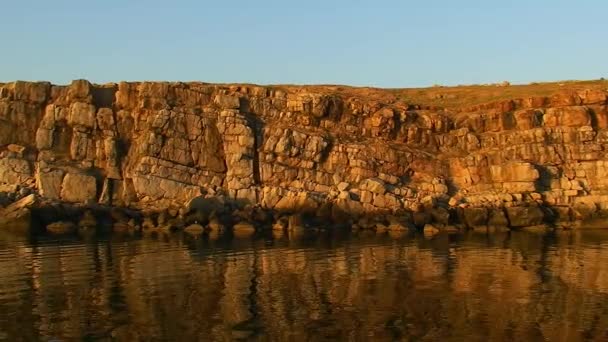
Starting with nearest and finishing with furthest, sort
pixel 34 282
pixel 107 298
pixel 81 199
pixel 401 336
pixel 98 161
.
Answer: pixel 401 336 < pixel 107 298 < pixel 34 282 < pixel 81 199 < pixel 98 161

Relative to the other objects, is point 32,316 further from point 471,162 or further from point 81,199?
point 471,162

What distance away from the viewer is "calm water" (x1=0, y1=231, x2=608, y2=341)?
16000 mm

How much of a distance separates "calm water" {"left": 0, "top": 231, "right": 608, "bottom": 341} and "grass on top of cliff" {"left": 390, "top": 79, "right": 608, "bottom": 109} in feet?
85.7

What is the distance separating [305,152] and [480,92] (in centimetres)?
2021

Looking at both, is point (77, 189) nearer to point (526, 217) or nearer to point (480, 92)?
point (526, 217)

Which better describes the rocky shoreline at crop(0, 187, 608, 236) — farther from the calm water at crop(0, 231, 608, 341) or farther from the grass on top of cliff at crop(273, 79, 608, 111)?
the grass on top of cliff at crop(273, 79, 608, 111)

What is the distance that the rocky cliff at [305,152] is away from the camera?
161 feet

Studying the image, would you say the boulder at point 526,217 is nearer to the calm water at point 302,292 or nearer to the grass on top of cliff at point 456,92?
the calm water at point 302,292

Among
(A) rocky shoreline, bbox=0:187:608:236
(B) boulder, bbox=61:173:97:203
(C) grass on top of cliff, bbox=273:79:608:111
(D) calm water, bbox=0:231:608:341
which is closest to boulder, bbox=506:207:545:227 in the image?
(A) rocky shoreline, bbox=0:187:608:236

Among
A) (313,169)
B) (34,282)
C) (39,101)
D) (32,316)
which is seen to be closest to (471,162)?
(313,169)

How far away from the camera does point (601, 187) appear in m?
50.9

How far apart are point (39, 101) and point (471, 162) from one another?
33822mm

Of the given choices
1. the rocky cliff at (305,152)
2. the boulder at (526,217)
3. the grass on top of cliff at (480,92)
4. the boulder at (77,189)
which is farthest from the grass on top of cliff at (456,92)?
the boulder at (77,189)

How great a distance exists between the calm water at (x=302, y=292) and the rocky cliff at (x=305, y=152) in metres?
12.9
